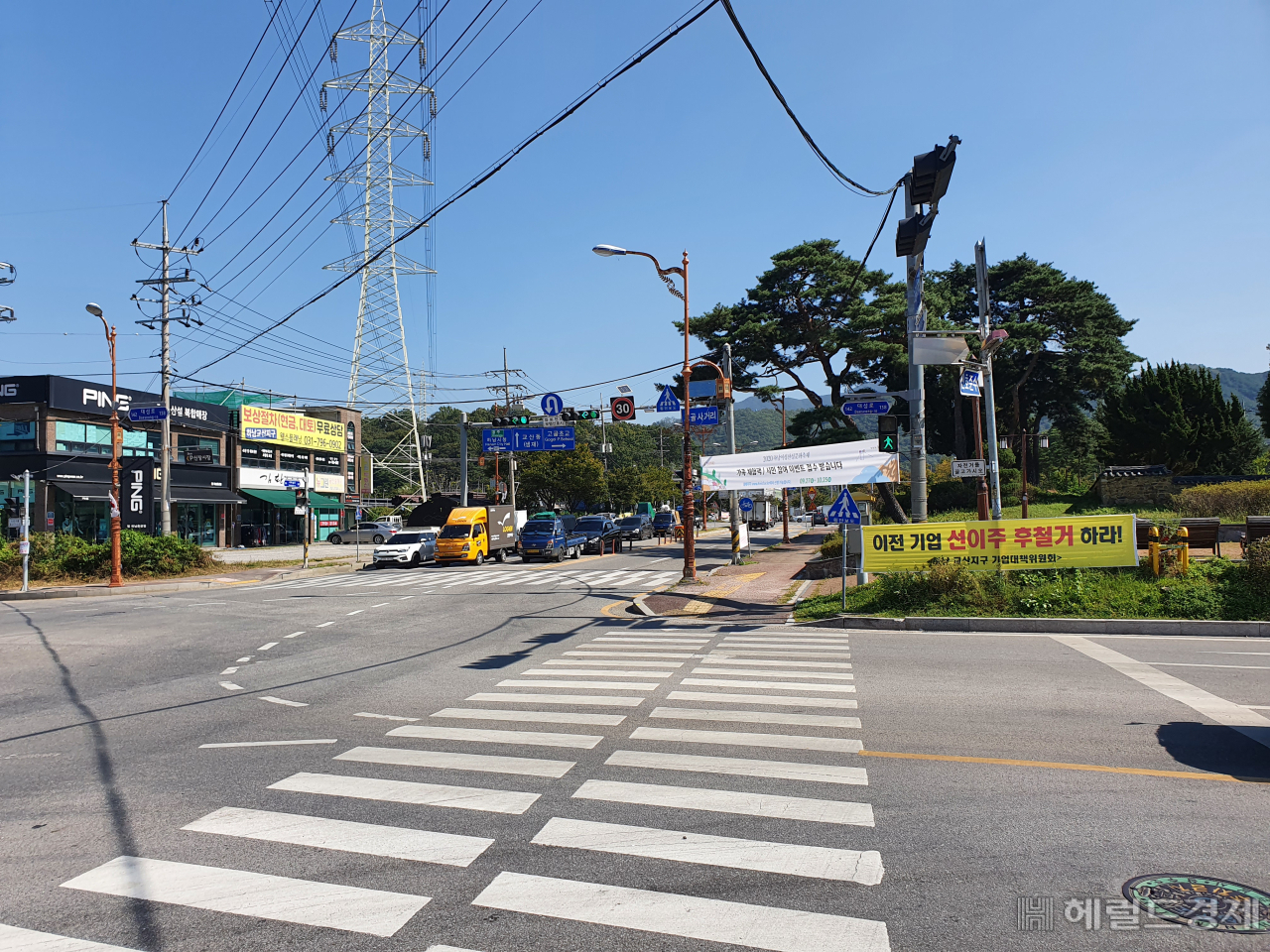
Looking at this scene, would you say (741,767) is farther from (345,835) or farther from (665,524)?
(665,524)

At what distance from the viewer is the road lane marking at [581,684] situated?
9594 mm

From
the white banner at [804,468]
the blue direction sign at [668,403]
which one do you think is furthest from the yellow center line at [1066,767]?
the blue direction sign at [668,403]

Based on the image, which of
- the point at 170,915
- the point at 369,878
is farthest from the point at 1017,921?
the point at 170,915

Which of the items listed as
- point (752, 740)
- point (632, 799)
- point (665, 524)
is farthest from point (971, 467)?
point (665, 524)

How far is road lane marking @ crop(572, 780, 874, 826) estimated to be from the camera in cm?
531

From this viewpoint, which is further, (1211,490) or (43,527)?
(43,527)

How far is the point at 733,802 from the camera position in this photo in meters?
5.56

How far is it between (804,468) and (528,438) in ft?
69.6

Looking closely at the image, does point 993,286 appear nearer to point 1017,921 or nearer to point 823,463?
point 823,463

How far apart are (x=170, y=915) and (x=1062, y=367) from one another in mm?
51584

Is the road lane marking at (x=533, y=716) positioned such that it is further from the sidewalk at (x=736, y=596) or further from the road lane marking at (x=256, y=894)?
the sidewalk at (x=736, y=596)

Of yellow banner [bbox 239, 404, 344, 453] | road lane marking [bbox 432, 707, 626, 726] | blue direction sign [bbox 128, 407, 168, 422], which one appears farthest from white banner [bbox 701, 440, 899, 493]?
yellow banner [bbox 239, 404, 344, 453]

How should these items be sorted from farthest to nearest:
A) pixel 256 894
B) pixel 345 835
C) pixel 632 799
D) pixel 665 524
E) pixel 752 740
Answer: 1. pixel 665 524
2. pixel 752 740
3. pixel 632 799
4. pixel 345 835
5. pixel 256 894

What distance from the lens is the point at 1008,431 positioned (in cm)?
5394
